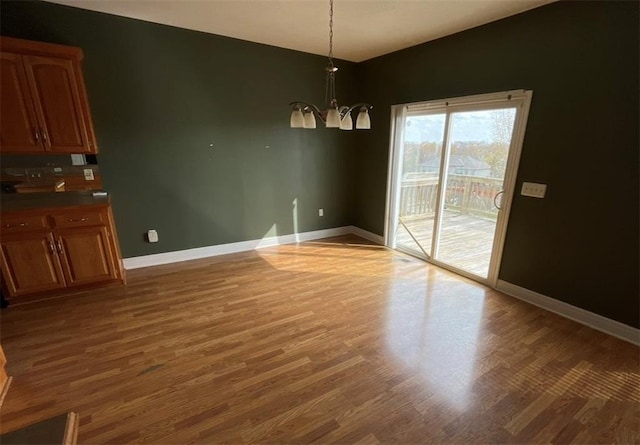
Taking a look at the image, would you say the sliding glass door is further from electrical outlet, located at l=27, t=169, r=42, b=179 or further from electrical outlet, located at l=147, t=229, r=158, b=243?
electrical outlet, located at l=27, t=169, r=42, b=179

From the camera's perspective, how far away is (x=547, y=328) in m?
2.50

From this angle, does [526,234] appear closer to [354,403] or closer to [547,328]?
[547,328]

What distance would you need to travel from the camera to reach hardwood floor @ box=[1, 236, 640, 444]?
5.37 feet

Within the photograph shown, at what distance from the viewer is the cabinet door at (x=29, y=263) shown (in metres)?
2.63

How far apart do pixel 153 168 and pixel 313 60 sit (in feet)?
8.49

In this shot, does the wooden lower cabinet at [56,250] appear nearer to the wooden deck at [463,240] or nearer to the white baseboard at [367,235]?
the white baseboard at [367,235]

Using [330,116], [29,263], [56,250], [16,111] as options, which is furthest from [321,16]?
[29,263]

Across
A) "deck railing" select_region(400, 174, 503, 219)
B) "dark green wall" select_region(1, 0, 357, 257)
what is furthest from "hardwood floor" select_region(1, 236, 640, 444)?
"dark green wall" select_region(1, 0, 357, 257)

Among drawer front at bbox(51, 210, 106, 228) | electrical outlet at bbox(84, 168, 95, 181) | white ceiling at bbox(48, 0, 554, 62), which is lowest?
drawer front at bbox(51, 210, 106, 228)

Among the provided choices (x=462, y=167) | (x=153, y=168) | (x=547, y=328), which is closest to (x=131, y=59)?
(x=153, y=168)

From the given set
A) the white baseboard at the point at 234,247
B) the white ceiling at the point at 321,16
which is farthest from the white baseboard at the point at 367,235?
the white ceiling at the point at 321,16

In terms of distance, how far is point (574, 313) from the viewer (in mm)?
2629

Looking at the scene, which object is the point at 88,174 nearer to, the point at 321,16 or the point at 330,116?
the point at 330,116

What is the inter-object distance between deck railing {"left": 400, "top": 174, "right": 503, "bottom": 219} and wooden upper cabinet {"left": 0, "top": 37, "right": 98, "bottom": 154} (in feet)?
12.6
